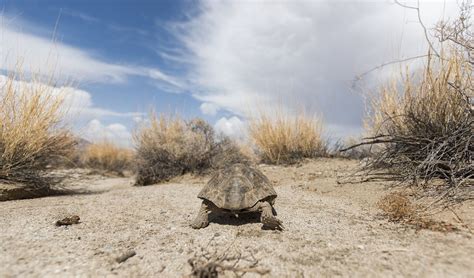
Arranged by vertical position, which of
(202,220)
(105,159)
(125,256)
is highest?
(105,159)

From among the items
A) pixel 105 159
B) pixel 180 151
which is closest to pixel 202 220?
pixel 180 151

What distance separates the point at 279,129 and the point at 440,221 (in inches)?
224

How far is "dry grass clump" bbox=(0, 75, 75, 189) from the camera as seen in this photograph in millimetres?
4719

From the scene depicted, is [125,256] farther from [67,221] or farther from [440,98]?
[440,98]

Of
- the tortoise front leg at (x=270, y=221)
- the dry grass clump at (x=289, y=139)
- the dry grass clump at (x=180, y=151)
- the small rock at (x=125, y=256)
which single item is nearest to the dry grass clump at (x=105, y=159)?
the dry grass clump at (x=180, y=151)

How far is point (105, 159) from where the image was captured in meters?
13.1

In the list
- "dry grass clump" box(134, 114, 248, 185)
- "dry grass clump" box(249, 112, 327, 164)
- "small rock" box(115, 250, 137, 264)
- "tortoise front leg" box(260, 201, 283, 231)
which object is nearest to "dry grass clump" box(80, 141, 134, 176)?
"dry grass clump" box(134, 114, 248, 185)

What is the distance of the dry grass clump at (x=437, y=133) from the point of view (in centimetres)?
347

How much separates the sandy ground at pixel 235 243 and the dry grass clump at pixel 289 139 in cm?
417

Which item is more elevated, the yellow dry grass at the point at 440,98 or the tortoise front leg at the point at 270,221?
the yellow dry grass at the point at 440,98

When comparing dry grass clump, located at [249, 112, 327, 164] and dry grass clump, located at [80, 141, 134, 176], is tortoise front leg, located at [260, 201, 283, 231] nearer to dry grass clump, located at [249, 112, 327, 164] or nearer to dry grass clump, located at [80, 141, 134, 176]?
dry grass clump, located at [249, 112, 327, 164]

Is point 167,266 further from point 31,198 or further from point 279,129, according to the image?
point 279,129

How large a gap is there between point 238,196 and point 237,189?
0.08 meters

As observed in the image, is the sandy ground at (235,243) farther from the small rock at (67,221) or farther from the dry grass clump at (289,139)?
the dry grass clump at (289,139)
